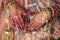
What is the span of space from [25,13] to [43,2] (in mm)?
193

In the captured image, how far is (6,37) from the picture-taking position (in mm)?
1783

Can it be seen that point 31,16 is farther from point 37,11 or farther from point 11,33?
point 11,33

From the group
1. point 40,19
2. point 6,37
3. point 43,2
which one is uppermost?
point 43,2

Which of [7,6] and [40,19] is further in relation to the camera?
[7,6]

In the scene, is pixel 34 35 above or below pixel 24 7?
below

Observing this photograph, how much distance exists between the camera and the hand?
170 cm

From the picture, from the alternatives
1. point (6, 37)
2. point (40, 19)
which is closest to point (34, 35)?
point (40, 19)

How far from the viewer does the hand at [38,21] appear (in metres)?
1.70

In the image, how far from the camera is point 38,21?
1726 mm

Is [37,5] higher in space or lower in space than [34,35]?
higher

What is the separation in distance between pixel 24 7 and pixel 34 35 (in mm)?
283

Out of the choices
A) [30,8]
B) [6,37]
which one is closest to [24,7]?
[30,8]

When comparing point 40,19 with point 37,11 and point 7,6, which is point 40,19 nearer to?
point 37,11

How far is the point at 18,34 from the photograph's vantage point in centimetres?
177
